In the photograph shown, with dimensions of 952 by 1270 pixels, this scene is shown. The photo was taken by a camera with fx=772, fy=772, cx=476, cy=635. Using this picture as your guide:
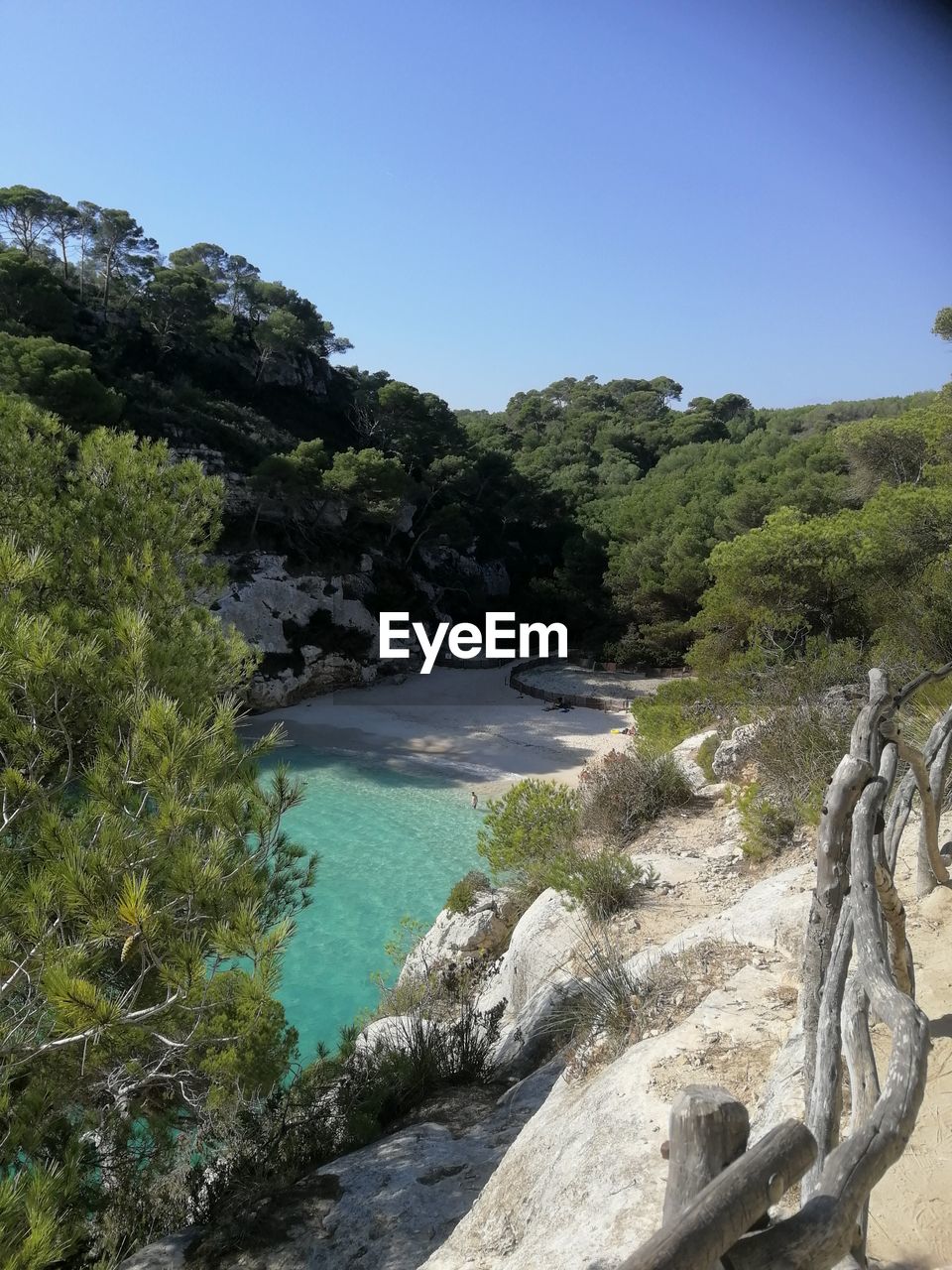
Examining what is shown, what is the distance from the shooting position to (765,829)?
6445 mm

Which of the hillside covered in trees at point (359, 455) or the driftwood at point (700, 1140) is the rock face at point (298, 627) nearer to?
the hillside covered in trees at point (359, 455)

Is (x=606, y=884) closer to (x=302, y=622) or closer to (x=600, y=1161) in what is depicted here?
(x=600, y=1161)

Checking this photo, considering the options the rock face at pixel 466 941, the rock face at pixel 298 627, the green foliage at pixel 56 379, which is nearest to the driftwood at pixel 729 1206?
the rock face at pixel 466 941

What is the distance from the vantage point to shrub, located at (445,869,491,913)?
8.44 metres

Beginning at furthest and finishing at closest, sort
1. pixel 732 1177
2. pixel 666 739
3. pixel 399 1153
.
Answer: pixel 666 739 → pixel 399 1153 → pixel 732 1177

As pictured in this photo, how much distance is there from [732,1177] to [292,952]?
31.6ft

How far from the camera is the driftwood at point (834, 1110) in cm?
124

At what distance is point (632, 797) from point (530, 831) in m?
1.18

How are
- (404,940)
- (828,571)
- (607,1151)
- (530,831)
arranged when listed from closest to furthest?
1. (607,1151)
2. (530,831)
3. (404,940)
4. (828,571)

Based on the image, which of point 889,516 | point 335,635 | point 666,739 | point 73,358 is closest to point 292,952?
point 666,739

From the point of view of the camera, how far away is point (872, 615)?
1188cm

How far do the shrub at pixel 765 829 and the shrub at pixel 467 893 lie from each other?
3177 mm

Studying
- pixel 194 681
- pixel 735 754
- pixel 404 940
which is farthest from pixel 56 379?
pixel 194 681

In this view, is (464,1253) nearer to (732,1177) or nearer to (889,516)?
(732,1177)
